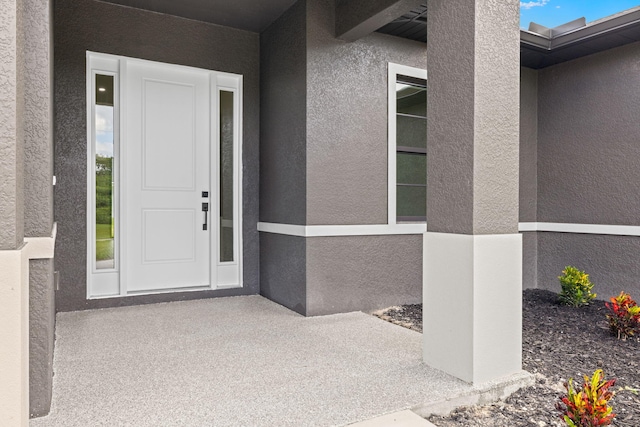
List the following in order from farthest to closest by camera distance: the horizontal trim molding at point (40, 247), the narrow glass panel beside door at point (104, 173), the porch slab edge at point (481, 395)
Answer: the narrow glass panel beside door at point (104, 173), the porch slab edge at point (481, 395), the horizontal trim molding at point (40, 247)

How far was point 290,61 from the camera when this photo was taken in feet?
14.0

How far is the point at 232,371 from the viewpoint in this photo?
261cm

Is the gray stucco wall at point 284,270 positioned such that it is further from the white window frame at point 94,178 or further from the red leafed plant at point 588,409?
the red leafed plant at point 588,409

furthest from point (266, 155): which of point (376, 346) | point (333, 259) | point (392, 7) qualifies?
point (376, 346)

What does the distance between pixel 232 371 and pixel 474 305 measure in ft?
4.85

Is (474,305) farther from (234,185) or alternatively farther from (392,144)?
(234,185)

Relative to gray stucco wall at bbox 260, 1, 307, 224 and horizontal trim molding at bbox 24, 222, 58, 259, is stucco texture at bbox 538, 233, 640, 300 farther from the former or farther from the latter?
horizontal trim molding at bbox 24, 222, 58, 259

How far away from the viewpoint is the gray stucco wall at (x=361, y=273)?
4.07 meters

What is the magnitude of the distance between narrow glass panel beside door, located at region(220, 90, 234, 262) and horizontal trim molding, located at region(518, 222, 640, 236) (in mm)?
3828

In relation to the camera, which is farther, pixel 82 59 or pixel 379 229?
pixel 379 229

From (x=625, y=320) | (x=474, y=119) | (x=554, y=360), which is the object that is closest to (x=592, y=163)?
(x=625, y=320)

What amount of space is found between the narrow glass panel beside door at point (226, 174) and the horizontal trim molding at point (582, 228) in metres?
3.83

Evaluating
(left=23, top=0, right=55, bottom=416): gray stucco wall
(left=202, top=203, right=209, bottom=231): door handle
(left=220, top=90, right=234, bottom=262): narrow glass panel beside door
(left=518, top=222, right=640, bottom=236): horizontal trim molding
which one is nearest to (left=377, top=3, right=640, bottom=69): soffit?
(left=220, top=90, right=234, bottom=262): narrow glass panel beside door

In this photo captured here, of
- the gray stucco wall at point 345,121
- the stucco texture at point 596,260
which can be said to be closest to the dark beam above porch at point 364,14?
the gray stucco wall at point 345,121
